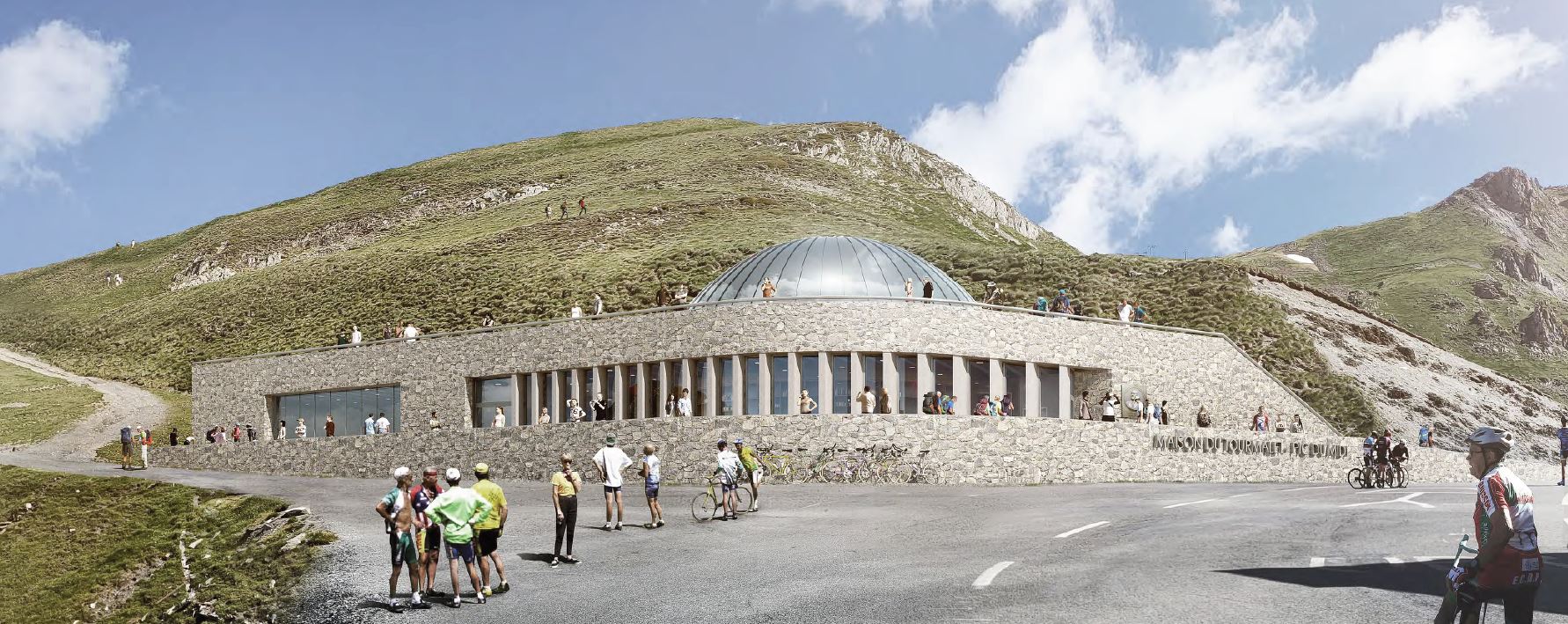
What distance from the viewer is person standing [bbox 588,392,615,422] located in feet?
144

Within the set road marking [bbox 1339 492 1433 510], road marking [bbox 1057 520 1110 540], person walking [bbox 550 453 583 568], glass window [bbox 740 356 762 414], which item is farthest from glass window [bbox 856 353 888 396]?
person walking [bbox 550 453 583 568]

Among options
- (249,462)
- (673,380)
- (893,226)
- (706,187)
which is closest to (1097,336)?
(673,380)

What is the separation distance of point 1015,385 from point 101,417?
157 ft

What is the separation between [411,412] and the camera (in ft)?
164

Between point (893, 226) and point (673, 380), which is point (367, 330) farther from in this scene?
point (673, 380)

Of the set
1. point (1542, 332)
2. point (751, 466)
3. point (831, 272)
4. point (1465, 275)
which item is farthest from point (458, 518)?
point (1465, 275)

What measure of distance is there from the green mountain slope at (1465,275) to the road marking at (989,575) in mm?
86623

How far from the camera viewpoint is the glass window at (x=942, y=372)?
42469 mm

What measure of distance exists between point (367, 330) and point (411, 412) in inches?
1422

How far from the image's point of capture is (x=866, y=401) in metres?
40.3

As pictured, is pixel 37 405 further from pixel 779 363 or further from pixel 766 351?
pixel 779 363

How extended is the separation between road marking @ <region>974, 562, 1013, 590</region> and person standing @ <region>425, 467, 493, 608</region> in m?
6.80

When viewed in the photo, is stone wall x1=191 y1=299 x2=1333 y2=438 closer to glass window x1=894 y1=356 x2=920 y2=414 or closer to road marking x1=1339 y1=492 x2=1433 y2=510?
glass window x1=894 y1=356 x2=920 y2=414

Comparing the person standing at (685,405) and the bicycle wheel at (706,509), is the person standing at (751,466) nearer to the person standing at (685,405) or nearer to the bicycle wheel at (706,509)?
the bicycle wheel at (706,509)
